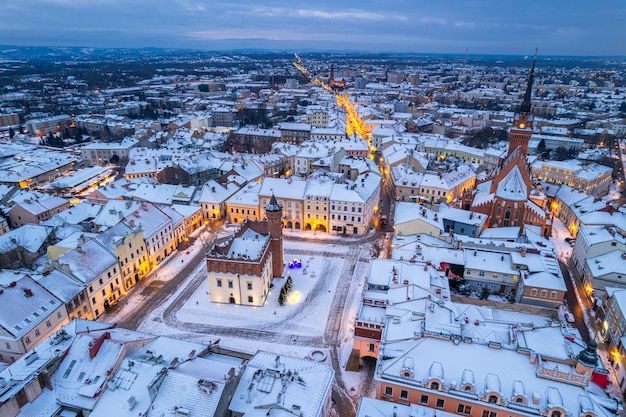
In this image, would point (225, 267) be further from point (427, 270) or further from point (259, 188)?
point (259, 188)

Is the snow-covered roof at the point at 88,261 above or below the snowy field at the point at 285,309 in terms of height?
above

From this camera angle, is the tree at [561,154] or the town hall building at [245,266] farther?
the tree at [561,154]

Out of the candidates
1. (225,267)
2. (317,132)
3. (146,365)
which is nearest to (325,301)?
(225,267)

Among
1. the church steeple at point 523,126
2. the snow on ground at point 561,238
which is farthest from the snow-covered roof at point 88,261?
the snow on ground at point 561,238

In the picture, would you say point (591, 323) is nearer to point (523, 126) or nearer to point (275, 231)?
point (523, 126)

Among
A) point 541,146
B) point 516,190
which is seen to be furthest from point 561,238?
point 541,146

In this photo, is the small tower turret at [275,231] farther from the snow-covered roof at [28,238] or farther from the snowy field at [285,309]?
the snow-covered roof at [28,238]

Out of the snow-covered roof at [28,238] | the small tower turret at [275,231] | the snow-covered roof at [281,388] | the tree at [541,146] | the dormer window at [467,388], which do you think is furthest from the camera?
the tree at [541,146]

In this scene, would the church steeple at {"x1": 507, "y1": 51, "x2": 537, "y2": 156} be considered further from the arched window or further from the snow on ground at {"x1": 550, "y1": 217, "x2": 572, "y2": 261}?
the snow on ground at {"x1": 550, "y1": 217, "x2": 572, "y2": 261}

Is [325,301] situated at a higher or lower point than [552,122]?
lower
